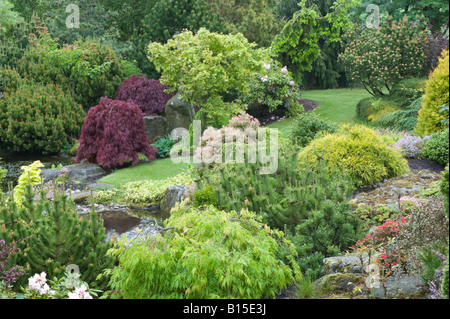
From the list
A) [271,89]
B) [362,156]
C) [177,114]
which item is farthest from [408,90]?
[177,114]

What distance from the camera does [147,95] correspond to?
593 inches

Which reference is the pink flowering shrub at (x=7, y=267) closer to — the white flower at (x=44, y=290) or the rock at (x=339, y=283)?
the white flower at (x=44, y=290)

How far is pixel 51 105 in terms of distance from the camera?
14188 millimetres

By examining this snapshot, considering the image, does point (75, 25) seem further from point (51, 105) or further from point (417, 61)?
point (417, 61)

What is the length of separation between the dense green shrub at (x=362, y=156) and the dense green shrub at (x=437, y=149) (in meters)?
0.91

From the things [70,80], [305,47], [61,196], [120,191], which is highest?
[305,47]

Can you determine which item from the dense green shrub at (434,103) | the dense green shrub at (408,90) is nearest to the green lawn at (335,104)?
the dense green shrub at (408,90)

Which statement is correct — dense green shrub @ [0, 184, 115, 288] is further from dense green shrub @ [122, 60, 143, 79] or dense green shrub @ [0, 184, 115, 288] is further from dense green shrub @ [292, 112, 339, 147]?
dense green shrub @ [122, 60, 143, 79]

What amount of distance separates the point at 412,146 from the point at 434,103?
1.25m

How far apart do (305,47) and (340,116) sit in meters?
3.97

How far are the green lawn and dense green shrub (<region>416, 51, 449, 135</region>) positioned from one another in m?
3.75

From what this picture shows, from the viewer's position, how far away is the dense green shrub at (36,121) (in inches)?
527

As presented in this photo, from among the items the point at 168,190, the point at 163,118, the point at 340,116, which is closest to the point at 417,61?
the point at 340,116

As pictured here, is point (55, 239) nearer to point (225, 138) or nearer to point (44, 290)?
point (44, 290)
